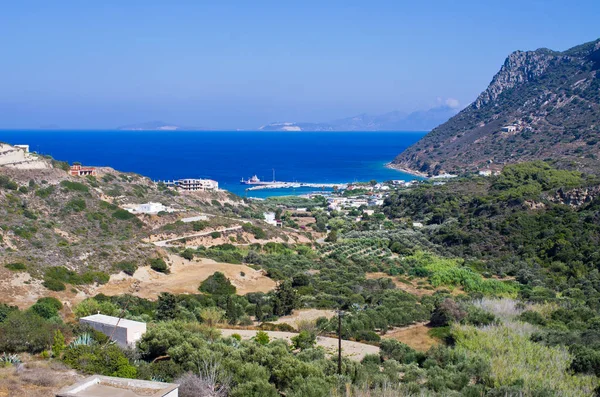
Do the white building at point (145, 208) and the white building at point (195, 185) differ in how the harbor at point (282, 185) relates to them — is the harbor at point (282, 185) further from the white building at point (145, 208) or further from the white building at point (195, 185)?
the white building at point (145, 208)

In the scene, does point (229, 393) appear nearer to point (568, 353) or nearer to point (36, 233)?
point (568, 353)

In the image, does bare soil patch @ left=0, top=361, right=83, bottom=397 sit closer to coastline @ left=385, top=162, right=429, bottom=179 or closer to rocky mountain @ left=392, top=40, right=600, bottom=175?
rocky mountain @ left=392, top=40, right=600, bottom=175

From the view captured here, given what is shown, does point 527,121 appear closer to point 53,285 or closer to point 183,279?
point 183,279

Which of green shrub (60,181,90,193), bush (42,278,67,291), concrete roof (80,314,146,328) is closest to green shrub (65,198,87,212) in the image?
green shrub (60,181,90,193)

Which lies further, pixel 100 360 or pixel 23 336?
pixel 23 336

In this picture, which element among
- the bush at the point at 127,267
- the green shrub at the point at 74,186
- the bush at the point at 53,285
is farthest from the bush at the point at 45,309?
the green shrub at the point at 74,186

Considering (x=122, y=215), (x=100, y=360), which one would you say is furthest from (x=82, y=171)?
(x=100, y=360)

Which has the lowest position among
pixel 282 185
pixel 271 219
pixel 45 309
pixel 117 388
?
pixel 271 219
